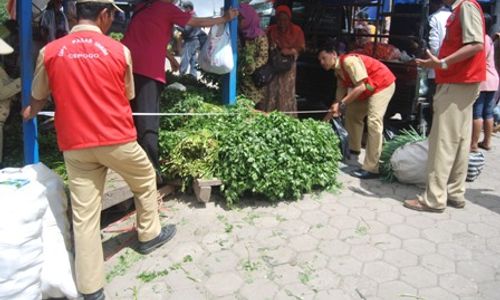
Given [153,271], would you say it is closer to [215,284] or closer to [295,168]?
[215,284]

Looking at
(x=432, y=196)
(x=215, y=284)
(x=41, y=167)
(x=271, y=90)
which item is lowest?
(x=215, y=284)

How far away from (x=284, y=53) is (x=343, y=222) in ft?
8.09

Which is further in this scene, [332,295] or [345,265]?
[345,265]

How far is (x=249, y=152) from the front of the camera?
13.8ft

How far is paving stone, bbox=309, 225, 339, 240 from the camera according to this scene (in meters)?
3.85

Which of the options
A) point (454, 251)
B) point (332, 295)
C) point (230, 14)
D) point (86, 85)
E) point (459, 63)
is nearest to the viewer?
point (86, 85)

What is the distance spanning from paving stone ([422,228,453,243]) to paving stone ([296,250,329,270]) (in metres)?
0.98

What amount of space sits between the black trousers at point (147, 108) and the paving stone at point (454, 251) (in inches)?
101

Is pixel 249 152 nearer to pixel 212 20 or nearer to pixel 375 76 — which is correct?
pixel 212 20

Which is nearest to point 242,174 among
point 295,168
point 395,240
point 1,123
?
Result: point 295,168

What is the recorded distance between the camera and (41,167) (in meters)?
3.28

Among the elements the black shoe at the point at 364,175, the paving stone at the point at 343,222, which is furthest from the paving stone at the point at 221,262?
the black shoe at the point at 364,175

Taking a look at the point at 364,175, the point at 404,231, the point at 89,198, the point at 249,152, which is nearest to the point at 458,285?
the point at 404,231

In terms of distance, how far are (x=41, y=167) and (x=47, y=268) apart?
0.74 meters
